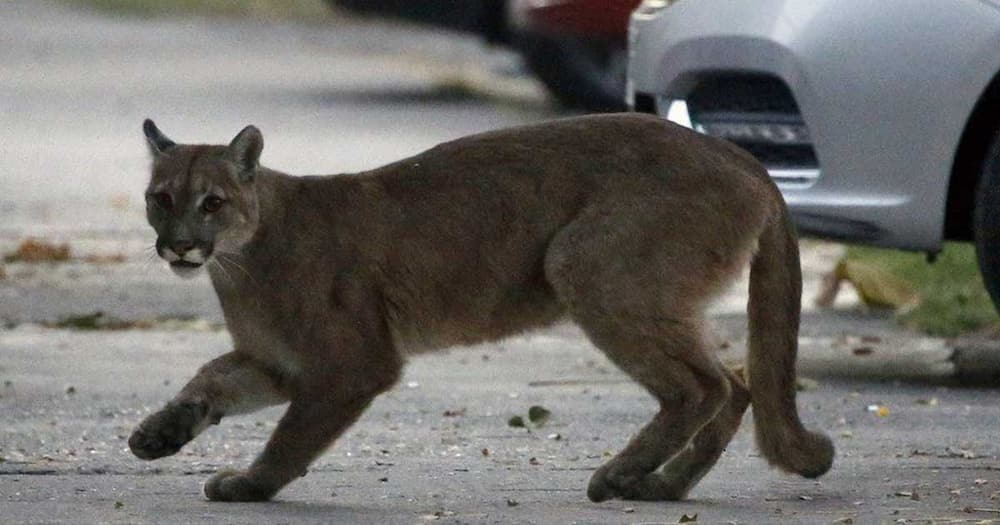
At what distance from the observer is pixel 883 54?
24.2 ft

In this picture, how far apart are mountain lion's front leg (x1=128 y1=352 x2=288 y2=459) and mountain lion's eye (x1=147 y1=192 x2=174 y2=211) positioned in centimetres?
45

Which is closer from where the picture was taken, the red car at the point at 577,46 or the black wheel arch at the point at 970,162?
the black wheel arch at the point at 970,162

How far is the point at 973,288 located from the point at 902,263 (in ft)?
2.76

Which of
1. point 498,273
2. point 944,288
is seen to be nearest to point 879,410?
point 498,273

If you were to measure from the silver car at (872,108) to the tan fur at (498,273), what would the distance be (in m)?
1.57

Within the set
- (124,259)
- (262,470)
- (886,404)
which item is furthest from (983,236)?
(124,259)

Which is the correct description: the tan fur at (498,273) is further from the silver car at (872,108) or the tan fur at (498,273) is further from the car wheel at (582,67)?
the car wheel at (582,67)

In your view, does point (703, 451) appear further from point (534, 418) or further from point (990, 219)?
point (990, 219)

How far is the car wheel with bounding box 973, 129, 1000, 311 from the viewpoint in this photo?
7258 mm

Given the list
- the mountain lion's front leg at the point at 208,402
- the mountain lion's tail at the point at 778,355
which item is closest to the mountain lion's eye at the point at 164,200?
the mountain lion's front leg at the point at 208,402

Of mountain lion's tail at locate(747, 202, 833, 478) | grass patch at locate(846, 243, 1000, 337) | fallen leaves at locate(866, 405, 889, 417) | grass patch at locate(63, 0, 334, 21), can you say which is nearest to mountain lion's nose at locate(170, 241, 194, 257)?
mountain lion's tail at locate(747, 202, 833, 478)

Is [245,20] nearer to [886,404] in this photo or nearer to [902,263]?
[902,263]

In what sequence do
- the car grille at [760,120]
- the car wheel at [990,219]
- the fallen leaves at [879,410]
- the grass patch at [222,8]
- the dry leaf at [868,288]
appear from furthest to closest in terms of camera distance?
the grass patch at [222,8] → the dry leaf at [868,288] → the car grille at [760,120] → the car wheel at [990,219] → the fallen leaves at [879,410]

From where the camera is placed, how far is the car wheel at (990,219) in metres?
7.26
